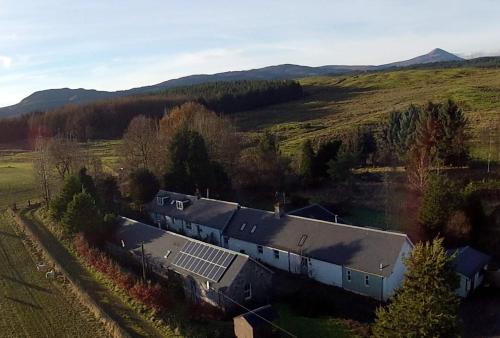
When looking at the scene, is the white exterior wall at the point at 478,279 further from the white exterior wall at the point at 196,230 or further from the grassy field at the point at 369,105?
the grassy field at the point at 369,105

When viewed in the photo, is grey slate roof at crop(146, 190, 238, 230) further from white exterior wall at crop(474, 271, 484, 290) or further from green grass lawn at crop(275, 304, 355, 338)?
white exterior wall at crop(474, 271, 484, 290)

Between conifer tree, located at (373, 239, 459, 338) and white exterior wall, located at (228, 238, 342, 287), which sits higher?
conifer tree, located at (373, 239, 459, 338)

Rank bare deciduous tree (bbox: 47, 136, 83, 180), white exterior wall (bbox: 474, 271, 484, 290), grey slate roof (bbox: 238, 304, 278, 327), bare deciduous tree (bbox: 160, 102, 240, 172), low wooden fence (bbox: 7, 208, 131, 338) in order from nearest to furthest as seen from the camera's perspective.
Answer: grey slate roof (bbox: 238, 304, 278, 327), low wooden fence (bbox: 7, 208, 131, 338), white exterior wall (bbox: 474, 271, 484, 290), bare deciduous tree (bbox: 47, 136, 83, 180), bare deciduous tree (bbox: 160, 102, 240, 172)

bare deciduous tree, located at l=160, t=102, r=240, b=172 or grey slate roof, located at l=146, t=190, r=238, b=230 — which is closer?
grey slate roof, located at l=146, t=190, r=238, b=230

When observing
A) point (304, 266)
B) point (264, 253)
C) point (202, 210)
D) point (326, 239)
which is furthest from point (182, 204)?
point (326, 239)

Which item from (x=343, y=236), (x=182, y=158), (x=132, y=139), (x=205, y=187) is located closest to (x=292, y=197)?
(x=205, y=187)

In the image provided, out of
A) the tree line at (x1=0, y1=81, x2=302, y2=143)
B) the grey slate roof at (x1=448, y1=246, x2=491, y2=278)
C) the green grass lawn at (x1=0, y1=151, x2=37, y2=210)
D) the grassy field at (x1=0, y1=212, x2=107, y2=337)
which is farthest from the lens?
the tree line at (x1=0, y1=81, x2=302, y2=143)

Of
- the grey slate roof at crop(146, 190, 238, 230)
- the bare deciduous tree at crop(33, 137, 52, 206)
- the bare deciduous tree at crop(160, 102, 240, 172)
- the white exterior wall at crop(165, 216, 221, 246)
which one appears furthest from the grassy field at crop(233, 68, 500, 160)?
the bare deciduous tree at crop(33, 137, 52, 206)

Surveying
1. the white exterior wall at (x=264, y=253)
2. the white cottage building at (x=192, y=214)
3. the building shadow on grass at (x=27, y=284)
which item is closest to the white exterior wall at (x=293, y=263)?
the white exterior wall at (x=264, y=253)
